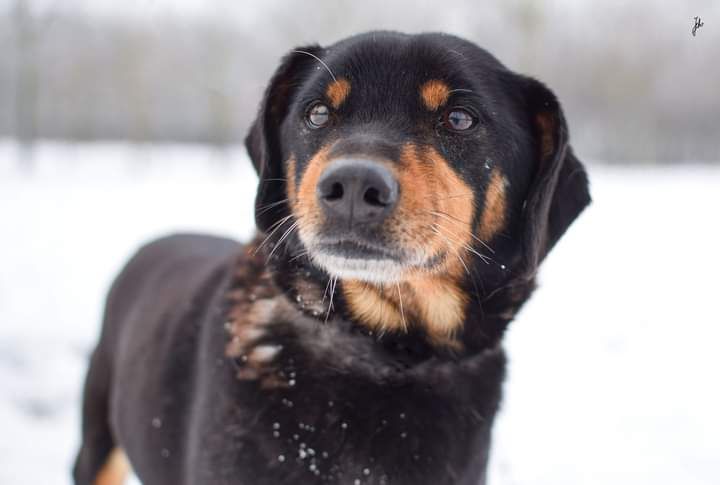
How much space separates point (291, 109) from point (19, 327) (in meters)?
4.25

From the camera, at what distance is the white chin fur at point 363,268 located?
6.17 feet

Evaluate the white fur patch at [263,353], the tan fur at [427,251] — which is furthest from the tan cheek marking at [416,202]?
the white fur patch at [263,353]

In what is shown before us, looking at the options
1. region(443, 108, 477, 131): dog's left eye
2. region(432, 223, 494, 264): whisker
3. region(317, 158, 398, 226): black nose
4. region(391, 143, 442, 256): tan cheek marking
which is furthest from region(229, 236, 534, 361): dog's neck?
region(443, 108, 477, 131): dog's left eye

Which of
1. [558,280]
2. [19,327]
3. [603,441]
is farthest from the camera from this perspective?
[558,280]

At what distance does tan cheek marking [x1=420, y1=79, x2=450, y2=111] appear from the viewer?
2.13 metres

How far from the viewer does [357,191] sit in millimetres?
1712

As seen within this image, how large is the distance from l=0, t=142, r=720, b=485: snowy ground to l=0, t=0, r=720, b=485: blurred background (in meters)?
0.02

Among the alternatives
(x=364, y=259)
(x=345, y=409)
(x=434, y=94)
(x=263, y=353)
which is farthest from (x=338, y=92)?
(x=345, y=409)

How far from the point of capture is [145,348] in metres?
2.66

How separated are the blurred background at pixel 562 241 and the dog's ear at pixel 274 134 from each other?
1.52ft

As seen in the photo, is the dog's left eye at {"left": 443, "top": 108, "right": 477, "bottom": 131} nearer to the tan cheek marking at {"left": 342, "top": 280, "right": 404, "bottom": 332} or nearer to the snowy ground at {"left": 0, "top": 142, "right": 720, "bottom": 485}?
the tan cheek marking at {"left": 342, "top": 280, "right": 404, "bottom": 332}

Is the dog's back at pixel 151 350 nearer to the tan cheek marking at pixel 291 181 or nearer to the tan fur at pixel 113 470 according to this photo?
the tan fur at pixel 113 470

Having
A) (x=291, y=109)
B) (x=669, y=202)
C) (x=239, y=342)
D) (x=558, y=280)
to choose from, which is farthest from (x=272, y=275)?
(x=669, y=202)

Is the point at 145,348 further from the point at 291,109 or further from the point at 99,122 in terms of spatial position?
the point at 99,122
